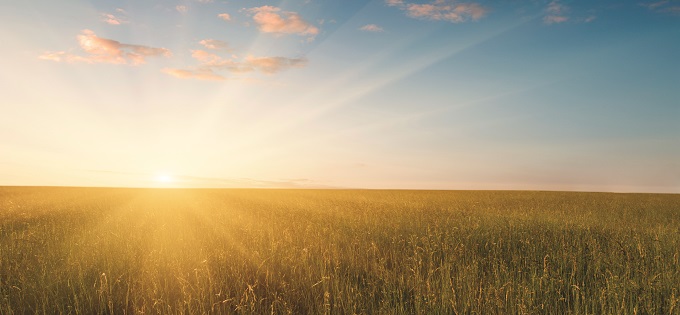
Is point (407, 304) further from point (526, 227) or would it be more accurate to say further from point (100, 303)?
point (526, 227)

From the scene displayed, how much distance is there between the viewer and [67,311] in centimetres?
498

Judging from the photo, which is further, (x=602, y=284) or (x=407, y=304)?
(x=602, y=284)

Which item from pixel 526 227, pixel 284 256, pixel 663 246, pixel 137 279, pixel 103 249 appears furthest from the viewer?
pixel 526 227

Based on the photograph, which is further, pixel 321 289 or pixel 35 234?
pixel 35 234

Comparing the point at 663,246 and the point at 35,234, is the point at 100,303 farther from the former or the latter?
the point at 663,246

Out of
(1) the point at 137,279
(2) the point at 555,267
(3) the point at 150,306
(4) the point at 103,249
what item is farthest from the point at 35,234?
(2) the point at 555,267

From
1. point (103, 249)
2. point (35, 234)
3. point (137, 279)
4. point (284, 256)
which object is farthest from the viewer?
point (35, 234)

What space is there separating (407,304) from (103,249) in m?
6.48

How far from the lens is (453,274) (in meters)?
5.95

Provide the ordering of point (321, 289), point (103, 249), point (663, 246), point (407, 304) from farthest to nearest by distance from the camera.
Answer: point (663, 246) < point (103, 249) < point (321, 289) < point (407, 304)

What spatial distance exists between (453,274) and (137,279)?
196 inches

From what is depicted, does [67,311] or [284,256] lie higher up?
[284,256]

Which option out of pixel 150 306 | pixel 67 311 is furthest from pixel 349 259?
pixel 67 311

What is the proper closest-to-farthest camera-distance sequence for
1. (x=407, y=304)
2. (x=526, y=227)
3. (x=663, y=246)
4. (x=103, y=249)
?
(x=407, y=304) → (x=103, y=249) → (x=663, y=246) → (x=526, y=227)
